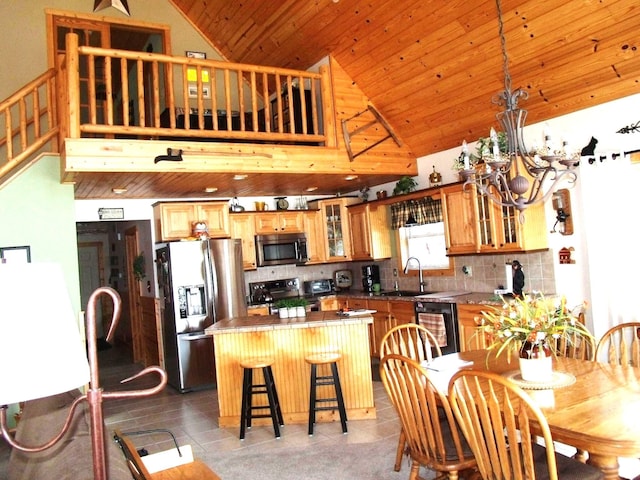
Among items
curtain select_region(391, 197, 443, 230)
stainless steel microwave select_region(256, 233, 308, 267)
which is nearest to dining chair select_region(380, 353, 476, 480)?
curtain select_region(391, 197, 443, 230)

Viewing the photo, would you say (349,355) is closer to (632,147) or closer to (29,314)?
(632,147)

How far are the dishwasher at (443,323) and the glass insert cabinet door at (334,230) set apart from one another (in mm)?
2075

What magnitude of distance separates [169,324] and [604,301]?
15.6ft

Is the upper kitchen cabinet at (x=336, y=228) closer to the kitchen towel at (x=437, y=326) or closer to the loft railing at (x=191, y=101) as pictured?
the loft railing at (x=191, y=101)

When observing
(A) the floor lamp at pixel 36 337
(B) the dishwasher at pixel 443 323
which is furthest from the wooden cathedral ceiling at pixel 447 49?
(A) the floor lamp at pixel 36 337

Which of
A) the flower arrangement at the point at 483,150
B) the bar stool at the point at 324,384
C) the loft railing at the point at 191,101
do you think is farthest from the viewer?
the loft railing at the point at 191,101

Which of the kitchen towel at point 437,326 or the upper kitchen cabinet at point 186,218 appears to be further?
the upper kitchen cabinet at point 186,218

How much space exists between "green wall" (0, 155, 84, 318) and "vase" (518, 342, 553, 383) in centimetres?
448

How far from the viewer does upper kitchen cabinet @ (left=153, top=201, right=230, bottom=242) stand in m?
6.79

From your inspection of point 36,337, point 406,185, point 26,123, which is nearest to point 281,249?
point 406,185

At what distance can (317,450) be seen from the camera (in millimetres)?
4059

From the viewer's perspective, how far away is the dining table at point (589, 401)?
6.50 ft

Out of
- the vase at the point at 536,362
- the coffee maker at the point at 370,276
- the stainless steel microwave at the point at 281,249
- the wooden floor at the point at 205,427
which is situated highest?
the stainless steel microwave at the point at 281,249

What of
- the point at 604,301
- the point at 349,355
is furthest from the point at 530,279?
the point at 349,355
